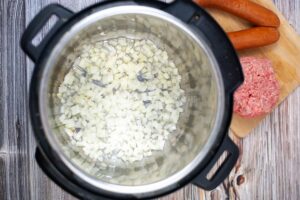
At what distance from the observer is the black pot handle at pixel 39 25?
Answer: 850 millimetres

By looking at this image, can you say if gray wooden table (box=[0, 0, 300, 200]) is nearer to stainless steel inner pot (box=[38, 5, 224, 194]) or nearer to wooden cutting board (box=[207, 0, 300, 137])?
wooden cutting board (box=[207, 0, 300, 137])

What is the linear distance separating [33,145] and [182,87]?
0.32 meters

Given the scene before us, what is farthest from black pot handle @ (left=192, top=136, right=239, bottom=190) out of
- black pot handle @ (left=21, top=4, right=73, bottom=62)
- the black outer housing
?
black pot handle @ (left=21, top=4, right=73, bottom=62)

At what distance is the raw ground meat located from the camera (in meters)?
1.00

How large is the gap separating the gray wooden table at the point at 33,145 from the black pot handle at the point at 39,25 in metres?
0.22

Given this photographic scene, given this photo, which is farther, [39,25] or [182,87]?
[182,87]

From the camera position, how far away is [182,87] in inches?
40.4

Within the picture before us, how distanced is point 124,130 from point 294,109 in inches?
14.3

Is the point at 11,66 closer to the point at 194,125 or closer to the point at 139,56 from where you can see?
the point at 139,56

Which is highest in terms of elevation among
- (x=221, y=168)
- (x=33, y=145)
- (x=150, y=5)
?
(x=150, y=5)

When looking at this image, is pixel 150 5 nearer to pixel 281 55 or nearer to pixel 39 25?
pixel 39 25

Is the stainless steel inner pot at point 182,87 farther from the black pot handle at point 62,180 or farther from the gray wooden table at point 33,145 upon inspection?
the gray wooden table at point 33,145

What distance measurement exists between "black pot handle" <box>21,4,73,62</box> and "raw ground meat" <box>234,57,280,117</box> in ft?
1.18

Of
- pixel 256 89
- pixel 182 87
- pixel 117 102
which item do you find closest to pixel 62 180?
pixel 117 102
